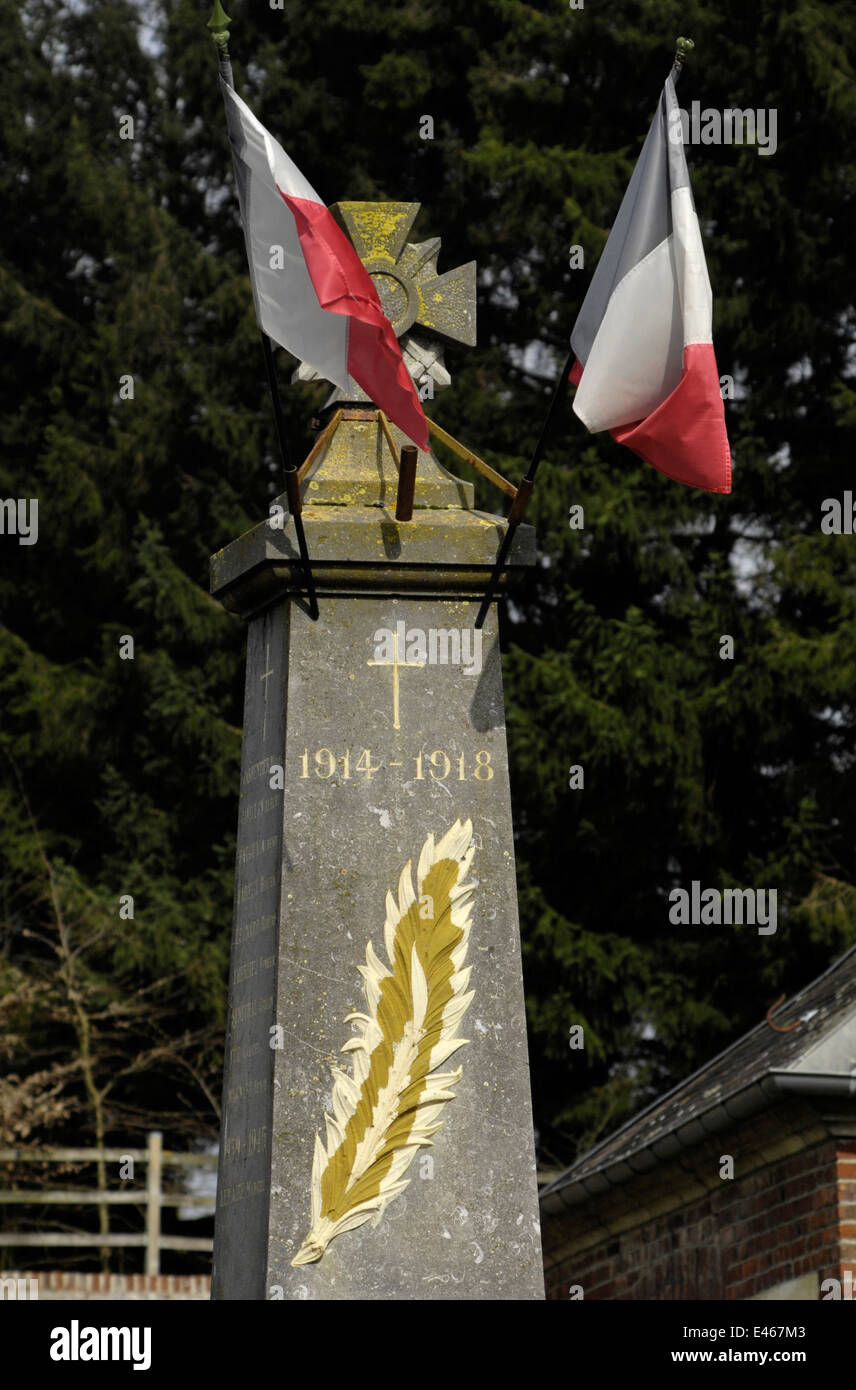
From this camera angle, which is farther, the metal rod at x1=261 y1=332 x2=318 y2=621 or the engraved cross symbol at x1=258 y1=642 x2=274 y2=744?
the engraved cross symbol at x1=258 y1=642 x2=274 y2=744

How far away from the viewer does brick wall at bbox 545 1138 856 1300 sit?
30.2 feet

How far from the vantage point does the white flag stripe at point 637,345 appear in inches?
280

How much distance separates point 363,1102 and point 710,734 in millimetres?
13311

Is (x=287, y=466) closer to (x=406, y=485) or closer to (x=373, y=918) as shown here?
(x=406, y=485)

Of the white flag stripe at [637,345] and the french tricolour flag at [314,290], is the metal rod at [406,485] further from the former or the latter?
the white flag stripe at [637,345]

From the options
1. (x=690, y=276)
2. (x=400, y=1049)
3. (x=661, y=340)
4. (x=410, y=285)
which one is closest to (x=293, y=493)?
(x=410, y=285)

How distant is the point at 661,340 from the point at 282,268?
3.83 feet

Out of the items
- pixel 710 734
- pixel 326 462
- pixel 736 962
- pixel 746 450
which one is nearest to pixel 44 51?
pixel 746 450

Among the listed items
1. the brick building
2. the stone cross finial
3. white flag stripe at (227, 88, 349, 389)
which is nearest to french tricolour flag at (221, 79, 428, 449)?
white flag stripe at (227, 88, 349, 389)

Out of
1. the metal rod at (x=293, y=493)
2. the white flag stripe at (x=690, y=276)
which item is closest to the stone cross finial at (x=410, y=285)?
the metal rod at (x=293, y=493)

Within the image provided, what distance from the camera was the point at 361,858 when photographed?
6.82m

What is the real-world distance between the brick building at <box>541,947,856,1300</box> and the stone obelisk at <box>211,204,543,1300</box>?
2620 millimetres

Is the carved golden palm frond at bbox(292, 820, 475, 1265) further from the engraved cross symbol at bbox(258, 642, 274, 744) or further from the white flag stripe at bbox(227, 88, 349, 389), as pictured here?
the white flag stripe at bbox(227, 88, 349, 389)

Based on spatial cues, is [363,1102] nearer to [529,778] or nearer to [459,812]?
[459,812]
